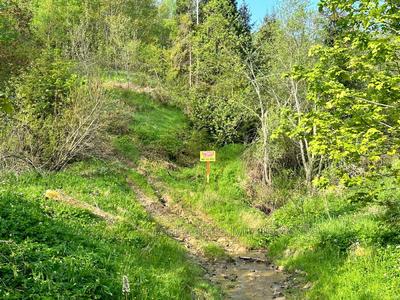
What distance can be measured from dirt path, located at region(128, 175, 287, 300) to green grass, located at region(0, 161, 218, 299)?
1020 millimetres

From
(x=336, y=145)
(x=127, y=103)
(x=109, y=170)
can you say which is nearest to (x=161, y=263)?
(x=336, y=145)

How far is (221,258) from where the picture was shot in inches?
494

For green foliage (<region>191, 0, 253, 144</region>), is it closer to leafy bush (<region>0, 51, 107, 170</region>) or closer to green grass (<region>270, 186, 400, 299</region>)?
leafy bush (<region>0, 51, 107, 170</region>)

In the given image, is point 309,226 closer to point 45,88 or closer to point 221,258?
point 221,258

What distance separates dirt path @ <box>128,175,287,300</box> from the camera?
10242mm

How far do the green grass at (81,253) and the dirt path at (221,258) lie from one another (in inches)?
40.2

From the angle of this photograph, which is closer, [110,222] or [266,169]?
[110,222]

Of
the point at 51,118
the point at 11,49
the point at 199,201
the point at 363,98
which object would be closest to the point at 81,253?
the point at 363,98

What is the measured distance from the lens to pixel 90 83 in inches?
678

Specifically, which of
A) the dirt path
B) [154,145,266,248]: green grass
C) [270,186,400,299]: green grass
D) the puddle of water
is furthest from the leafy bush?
[270,186,400,299]: green grass

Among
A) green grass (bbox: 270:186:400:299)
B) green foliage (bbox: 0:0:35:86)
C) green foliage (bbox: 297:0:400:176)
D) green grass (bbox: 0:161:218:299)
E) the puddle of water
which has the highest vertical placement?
green foliage (bbox: 0:0:35:86)

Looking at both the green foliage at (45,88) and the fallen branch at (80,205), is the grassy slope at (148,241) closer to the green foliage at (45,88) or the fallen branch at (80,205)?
the fallen branch at (80,205)

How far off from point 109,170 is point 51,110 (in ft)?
12.0

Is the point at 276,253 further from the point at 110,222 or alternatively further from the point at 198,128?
the point at 198,128
